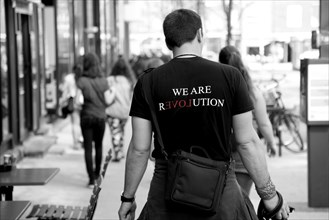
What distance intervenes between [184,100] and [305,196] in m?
6.31

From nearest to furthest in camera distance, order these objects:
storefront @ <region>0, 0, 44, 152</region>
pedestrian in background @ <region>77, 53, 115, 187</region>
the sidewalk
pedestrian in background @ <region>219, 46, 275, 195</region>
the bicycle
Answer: pedestrian in background @ <region>219, 46, 275, 195</region> → the sidewalk → pedestrian in background @ <region>77, 53, 115, 187</region> → storefront @ <region>0, 0, 44, 152</region> → the bicycle

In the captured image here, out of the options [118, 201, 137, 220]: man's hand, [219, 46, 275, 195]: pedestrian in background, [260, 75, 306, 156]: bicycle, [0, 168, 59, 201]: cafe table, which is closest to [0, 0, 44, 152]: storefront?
[260, 75, 306, 156]: bicycle

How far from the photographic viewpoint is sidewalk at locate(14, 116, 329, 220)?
9.19 m

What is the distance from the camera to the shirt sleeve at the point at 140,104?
13.6 ft

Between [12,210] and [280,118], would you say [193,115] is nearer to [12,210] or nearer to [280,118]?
[12,210]

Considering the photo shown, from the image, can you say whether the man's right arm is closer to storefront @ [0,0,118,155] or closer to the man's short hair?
the man's short hair

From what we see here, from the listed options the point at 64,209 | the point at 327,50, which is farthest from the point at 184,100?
the point at 327,50

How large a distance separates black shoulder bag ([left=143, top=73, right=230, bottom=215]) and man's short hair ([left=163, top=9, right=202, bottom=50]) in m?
0.57

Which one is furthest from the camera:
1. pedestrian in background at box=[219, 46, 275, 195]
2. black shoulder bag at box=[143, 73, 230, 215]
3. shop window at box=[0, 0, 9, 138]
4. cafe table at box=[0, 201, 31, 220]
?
shop window at box=[0, 0, 9, 138]

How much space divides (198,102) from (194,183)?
397mm

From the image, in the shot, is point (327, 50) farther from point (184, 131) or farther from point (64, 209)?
point (184, 131)

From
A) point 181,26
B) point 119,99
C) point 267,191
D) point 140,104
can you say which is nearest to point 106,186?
point 119,99

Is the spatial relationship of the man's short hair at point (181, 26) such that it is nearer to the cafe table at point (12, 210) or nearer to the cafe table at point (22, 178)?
the cafe table at point (12, 210)

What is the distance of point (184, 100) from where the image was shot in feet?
13.2
